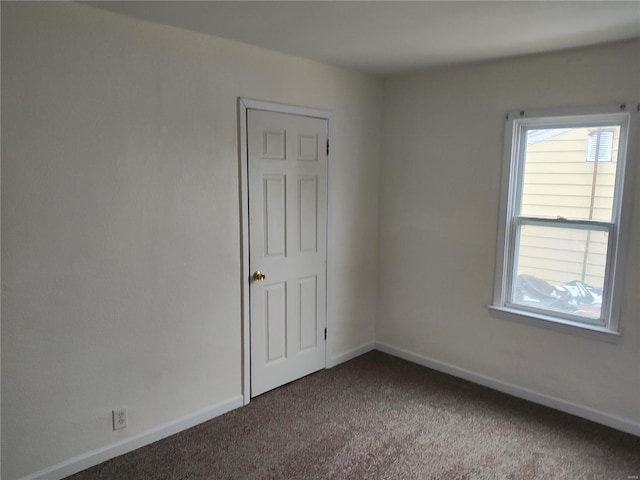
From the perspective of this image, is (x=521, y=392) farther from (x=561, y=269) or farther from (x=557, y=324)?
(x=561, y=269)

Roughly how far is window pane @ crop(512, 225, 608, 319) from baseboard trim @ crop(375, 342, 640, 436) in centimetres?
61

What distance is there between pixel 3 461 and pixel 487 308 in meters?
3.04

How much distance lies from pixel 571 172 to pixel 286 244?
6.36ft

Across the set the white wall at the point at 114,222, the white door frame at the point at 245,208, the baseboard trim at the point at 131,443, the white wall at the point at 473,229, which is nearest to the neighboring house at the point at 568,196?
the white wall at the point at 473,229

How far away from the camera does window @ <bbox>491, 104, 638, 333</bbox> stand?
2.87m

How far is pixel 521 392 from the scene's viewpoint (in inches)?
131

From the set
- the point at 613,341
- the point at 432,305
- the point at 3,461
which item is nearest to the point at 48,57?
the point at 3,461

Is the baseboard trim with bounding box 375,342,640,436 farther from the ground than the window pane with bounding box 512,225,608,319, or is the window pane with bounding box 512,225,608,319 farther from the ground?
the window pane with bounding box 512,225,608,319

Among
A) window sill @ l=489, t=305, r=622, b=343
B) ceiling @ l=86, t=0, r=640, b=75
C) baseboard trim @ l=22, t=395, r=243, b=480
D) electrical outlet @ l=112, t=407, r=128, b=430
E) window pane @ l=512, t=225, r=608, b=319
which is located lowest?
baseboard trim @ l=22, t=395, r=243, b=480

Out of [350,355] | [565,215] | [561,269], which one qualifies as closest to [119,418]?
[350,355]

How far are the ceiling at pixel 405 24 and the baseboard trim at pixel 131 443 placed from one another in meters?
2.28

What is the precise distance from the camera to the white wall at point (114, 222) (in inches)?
86.0

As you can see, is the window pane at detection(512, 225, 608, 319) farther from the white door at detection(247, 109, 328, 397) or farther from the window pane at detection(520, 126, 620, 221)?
the white door at detection(247, 109, 328, 397)

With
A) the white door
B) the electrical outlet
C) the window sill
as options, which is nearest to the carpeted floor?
the electrical outlet
